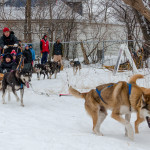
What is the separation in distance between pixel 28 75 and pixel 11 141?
3.22 m

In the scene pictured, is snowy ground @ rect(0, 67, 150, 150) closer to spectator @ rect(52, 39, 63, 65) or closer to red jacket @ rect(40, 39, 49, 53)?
red jacket @ rect(40, 39, 49, 53)

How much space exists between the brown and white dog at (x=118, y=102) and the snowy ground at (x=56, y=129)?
329mm

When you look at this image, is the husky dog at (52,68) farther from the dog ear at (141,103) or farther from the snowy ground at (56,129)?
the dog ear at (141,103)

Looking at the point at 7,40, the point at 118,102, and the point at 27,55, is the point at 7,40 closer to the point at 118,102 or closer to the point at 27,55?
the point at 27,55

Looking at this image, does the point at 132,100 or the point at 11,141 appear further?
the point at 132,100

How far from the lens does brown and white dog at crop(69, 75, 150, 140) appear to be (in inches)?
141

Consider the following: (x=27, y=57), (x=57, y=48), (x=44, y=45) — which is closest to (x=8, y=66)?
(x=27, y=57)

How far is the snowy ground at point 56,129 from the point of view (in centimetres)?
337

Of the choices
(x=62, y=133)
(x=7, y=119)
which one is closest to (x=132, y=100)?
(x=62, y=133)

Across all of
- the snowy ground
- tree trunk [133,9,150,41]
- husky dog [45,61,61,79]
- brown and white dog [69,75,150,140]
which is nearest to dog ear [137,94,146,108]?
brown and white dog [69,75,150,140]

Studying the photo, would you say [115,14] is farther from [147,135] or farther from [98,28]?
[147,135]

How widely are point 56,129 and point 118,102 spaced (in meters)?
1.32

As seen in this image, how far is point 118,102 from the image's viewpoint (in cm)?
382

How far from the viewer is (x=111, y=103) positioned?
3.93 m
